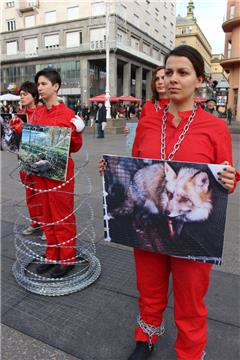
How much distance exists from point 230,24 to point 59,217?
33620 millimetres

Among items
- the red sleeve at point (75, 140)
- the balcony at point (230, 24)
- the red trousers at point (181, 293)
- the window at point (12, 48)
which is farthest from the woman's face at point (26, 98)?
the window at point (12, 48)

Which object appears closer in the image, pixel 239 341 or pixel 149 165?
pixel 149 165

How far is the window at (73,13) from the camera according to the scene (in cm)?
3906

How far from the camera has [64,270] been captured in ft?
11.0

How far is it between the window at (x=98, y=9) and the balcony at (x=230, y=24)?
13.9 m

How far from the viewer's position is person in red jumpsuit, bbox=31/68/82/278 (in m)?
3.13

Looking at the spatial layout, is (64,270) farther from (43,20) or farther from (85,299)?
(43,20)

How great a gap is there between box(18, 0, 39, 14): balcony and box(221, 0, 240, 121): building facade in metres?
23.8

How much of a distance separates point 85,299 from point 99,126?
1381 centimetres

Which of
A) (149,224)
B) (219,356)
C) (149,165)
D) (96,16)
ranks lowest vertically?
(219,356)

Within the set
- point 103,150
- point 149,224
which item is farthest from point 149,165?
point 103,150

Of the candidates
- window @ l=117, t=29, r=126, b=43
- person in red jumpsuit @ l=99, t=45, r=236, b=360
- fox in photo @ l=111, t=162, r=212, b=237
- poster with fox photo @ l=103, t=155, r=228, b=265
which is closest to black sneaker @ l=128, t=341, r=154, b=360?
person in red jumpsuit @ l=99, t=45, r=236, b=360

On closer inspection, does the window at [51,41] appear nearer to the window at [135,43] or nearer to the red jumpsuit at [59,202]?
the window at [135,43]

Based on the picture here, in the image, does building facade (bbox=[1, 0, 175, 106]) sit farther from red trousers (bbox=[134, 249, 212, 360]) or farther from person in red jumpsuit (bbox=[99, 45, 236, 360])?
red trousers (bbox=[134, 249, 212, 360])
